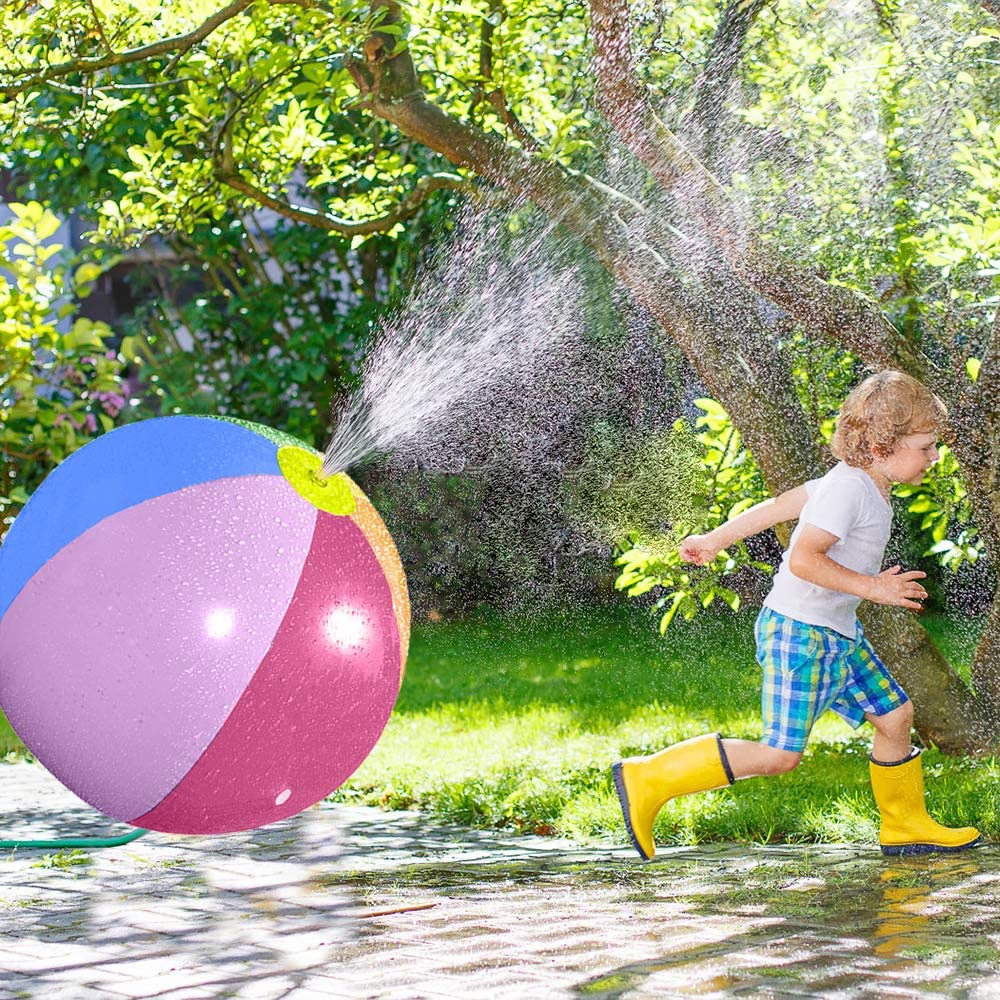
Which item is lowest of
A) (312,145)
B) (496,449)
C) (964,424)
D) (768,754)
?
(768,754)

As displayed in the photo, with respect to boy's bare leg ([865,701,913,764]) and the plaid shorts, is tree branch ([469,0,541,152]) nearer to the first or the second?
the plaid shorts

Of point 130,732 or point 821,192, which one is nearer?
point 130,732

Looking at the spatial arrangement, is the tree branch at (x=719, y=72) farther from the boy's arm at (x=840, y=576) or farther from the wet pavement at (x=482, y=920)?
the wet pavement at (x=482, y=920)

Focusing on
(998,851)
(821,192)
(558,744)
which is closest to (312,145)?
(821,192)

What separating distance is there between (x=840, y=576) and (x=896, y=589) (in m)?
0.15

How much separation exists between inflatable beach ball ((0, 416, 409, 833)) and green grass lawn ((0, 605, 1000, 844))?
1.29 meters

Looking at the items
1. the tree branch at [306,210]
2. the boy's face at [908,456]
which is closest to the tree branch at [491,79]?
the tree branch at [306,210]

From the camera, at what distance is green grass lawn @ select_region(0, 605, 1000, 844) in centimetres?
432

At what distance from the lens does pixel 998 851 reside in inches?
151

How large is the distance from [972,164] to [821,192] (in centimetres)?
79

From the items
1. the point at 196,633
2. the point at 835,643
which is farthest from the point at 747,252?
the point at 196,633

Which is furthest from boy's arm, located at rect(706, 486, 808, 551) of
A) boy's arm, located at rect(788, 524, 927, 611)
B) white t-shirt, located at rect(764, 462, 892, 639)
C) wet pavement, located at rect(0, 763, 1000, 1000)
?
wet pavement, located at rect(0, 763, 1000, 1000)

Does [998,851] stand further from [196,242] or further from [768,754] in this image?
[196,242]

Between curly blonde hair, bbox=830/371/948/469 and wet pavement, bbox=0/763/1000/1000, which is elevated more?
curly blonde hair, bbox=830/371/948/469
